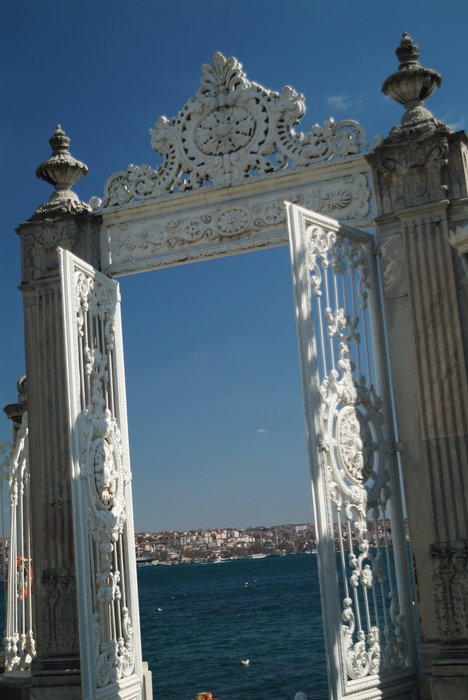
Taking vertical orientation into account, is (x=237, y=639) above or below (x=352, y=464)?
below

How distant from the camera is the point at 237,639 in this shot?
25.3 m

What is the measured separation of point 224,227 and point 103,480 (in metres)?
1.91

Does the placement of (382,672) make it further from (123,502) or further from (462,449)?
(123,502)

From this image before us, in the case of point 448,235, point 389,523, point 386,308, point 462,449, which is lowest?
point 389,523

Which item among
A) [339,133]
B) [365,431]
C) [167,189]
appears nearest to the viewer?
[365,431]

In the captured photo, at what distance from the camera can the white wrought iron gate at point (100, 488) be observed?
5.23 m

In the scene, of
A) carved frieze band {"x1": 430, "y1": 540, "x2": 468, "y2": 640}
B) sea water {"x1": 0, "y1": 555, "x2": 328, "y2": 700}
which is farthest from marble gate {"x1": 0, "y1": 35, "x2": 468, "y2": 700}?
sea water {"x1": 0, "y1": 555, "x2": 328, "y2": 700}

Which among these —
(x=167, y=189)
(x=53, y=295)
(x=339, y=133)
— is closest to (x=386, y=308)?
(x=339, y=133)

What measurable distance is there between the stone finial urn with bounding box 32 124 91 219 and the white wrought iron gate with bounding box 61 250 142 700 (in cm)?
73

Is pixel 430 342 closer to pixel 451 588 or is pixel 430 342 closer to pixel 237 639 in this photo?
pixel 451 588

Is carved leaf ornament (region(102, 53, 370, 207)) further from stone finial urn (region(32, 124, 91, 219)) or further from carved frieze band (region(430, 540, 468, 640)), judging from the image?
carved frieze band (region(430, 540, 468, 640))

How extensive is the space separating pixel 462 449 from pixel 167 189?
273cm

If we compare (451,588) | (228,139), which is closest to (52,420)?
(228,139)

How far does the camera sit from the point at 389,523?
5.45m
